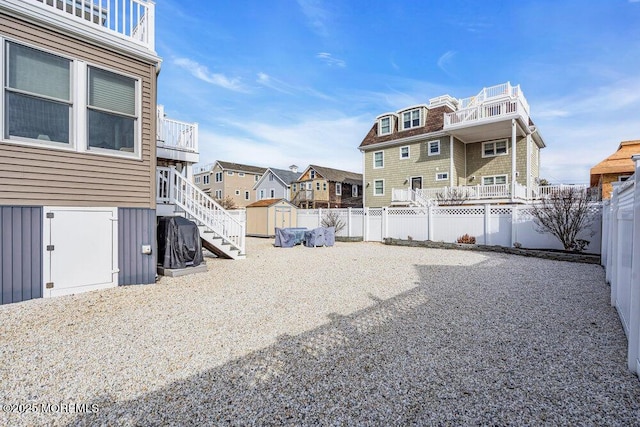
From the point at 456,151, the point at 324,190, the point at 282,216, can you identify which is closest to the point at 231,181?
the point at 324,190

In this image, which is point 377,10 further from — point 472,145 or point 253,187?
point 253,187

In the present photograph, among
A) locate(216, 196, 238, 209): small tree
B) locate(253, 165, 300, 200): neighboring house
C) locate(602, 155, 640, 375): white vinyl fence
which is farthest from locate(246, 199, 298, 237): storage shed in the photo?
locate(602, 155, 640, 375): white vinyl fence

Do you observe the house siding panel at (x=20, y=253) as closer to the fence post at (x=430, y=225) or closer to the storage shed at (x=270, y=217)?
the fence post at (x=430, y=225)

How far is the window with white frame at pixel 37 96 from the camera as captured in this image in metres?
4.86

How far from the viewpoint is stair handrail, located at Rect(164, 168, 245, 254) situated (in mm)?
7941

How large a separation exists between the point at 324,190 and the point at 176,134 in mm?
22546

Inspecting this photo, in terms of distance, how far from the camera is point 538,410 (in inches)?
88.0

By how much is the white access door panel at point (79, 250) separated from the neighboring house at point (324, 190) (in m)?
25.3

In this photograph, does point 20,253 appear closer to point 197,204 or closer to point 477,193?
point 197,204

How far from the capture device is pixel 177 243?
727cm

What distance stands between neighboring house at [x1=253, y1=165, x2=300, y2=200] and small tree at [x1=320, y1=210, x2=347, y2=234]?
53.9 ft

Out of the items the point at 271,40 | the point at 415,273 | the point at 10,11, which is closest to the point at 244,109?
the point at 271,40

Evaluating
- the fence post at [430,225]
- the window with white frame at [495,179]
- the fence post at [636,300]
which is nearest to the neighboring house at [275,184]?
the window with white frame at [495,179]

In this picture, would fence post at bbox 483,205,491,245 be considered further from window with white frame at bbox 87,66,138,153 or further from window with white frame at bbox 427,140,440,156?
window with white frame at bbox 87,66,138,153
